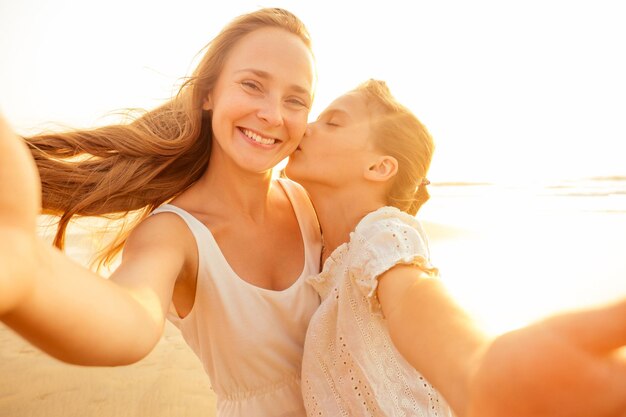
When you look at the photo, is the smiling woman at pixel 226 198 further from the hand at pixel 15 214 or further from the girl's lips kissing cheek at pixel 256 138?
the hand at pixel 15 214

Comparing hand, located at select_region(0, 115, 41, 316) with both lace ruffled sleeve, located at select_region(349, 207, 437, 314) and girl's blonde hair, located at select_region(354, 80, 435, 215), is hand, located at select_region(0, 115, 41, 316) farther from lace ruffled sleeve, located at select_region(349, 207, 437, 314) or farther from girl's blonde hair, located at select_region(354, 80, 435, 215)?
girl's blonde hair, located at select_region(354, 80, 435, 215)

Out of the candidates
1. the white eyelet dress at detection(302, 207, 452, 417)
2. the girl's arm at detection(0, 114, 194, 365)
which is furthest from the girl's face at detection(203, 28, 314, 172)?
the girl's arm at detection(0, 114, 194, 365)

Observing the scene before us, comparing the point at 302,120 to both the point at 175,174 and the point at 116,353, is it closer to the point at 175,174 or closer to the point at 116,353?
the point at 175,174

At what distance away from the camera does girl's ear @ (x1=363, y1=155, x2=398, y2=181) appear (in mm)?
2465

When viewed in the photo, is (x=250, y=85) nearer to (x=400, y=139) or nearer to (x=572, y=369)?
(x=400, y=139)

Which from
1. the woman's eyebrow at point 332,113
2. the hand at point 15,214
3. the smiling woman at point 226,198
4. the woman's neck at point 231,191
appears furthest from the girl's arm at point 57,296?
the woman's eyebrow at point 332,113

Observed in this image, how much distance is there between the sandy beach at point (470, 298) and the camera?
159 inches

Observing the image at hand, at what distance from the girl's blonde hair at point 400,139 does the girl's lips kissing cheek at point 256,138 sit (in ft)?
1.62

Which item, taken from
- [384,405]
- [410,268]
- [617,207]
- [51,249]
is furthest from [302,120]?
[617,207]

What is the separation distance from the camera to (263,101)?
2.38 metres

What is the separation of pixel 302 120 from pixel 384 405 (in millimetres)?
1282

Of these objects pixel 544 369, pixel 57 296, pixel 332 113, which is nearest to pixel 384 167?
pixel 332 113

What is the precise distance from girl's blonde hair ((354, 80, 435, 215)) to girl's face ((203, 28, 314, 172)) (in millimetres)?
329

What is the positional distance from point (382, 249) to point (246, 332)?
2.45 ft
